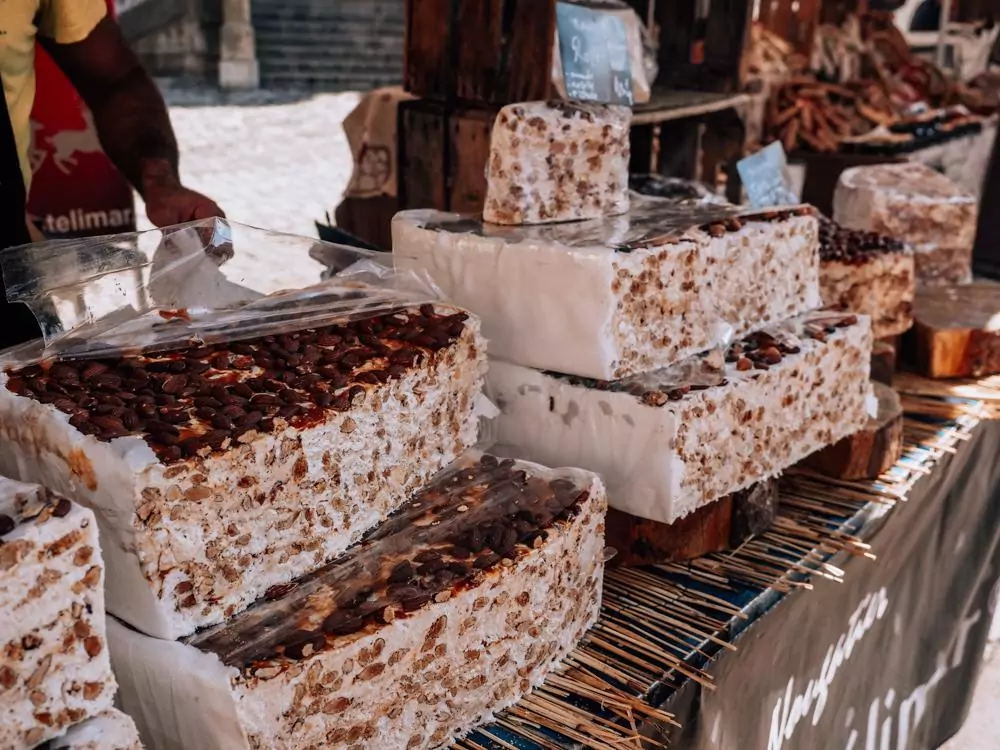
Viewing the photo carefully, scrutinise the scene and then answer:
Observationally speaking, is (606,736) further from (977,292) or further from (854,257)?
(977,292)

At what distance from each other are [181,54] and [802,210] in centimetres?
1039

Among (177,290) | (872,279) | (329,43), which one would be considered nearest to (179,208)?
(177,290)

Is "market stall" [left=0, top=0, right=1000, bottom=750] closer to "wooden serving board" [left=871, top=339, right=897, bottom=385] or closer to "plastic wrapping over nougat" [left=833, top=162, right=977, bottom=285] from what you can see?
"wooden serving board" [left=871, top=339, right=897, bottom=385]

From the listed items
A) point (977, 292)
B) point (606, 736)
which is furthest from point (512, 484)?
point (977, 292)

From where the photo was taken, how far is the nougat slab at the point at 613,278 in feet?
5.01

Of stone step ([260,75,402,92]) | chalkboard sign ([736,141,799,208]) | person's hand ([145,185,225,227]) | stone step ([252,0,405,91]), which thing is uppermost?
stone step ([252,0,405,91])

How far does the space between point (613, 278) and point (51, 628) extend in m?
0.93

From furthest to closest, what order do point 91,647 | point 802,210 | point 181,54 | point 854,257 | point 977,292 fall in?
point 181,54, point 977,292, point 854,257, point 802,210, point 91,647

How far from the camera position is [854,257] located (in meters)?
2.38

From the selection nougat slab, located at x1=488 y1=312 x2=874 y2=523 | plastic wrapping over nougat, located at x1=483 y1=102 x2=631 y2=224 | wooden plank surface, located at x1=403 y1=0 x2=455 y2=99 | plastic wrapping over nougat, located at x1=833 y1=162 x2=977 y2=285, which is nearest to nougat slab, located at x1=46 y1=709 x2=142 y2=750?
nougat slab, located at x1=488 y1=312 x2=874 y2=523

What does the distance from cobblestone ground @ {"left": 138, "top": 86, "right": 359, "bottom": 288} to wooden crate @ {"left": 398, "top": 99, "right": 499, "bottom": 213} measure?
230 centimetres

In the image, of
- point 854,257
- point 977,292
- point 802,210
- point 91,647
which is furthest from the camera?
point 977,292

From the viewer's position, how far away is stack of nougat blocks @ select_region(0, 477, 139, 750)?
84 centimetres

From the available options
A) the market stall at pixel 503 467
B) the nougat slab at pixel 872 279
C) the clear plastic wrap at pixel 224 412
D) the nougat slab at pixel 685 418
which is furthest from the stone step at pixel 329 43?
the clear plastic wrap at pixel 224 412
